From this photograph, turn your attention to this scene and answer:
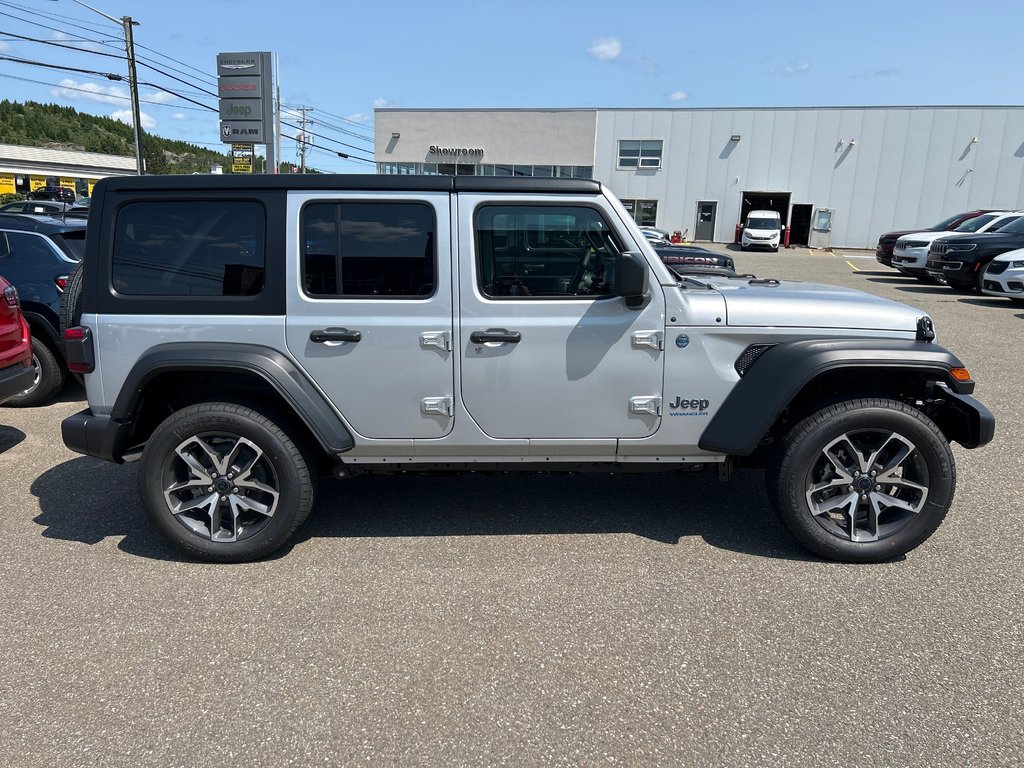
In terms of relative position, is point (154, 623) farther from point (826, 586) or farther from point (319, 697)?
point (826, 586)

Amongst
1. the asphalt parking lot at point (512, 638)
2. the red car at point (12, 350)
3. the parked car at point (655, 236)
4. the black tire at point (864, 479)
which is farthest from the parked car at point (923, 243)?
the red car at point (12, 350)

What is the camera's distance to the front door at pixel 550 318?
11.8 ft

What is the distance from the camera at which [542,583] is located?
350 centimetres

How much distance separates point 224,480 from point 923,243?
63.9 ft

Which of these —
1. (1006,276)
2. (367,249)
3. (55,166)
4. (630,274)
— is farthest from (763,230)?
(55,166)

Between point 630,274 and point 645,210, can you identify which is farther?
point 645,210

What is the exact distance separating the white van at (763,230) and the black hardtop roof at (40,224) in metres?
32.5

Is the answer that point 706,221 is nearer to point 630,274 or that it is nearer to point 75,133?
point 630,274

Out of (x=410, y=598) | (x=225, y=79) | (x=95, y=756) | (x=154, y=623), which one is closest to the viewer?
(x=95, y=756)

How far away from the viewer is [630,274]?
339 centimetres

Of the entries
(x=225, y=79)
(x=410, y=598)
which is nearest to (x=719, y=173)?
(x=225, y=79)

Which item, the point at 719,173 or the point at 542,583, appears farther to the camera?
the point at 719,173

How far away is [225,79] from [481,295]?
24906mm

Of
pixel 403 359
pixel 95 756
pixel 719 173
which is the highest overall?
pixel 719 173
